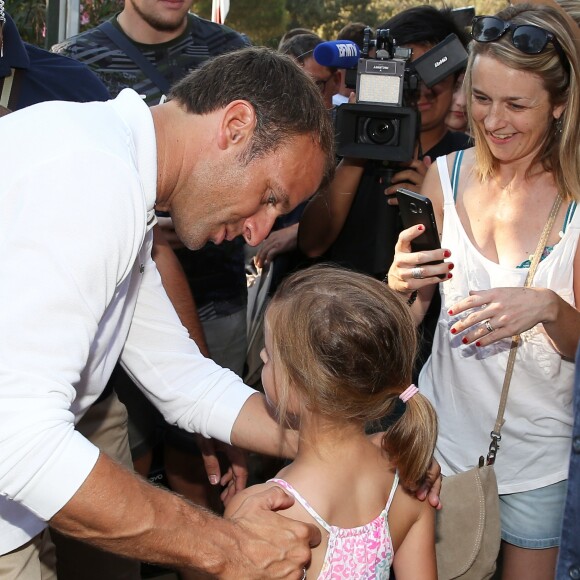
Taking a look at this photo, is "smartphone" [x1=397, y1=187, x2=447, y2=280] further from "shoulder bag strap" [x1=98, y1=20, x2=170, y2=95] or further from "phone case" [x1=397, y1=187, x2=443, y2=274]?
"shoulder bag strap" [x1=98, y1=20, x2=170, y2=95]

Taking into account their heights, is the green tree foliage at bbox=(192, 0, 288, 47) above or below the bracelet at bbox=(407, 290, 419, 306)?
below

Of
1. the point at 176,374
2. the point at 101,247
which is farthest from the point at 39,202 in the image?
the point at 176,374

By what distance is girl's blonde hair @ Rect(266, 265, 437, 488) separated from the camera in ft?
6.79

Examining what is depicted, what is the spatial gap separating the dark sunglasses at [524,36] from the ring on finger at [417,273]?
75cm

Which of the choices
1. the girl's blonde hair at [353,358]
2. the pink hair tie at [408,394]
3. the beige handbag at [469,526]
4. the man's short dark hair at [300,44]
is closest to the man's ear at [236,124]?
the girl's blonde hair at [353,358]

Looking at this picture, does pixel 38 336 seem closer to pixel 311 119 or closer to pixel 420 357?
pixel 311 119

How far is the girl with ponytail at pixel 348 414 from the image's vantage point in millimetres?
2064

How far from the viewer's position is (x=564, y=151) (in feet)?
9.09

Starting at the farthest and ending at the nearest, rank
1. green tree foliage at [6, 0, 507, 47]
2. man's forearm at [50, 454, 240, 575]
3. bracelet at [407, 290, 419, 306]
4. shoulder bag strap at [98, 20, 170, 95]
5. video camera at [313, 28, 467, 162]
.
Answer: green tree foliage at [6, 0, 507, 47], shoulder bag strap at [98, 20, 170, 95], video camera at [313, 28, 467, 162], bracelet at [407, 290, 419, 306], man's forearm at [50, 454, 240, 575]

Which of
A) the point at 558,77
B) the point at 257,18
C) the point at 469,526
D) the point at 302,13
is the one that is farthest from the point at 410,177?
the point at 302,13

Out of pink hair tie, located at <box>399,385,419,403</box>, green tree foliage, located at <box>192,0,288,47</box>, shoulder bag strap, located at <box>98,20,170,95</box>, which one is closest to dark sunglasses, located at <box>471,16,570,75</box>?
pink hair tie, located at <box>399,385,419,403</box>

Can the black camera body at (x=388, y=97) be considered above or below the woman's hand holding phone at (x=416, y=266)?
above

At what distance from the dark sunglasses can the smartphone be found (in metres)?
0.56

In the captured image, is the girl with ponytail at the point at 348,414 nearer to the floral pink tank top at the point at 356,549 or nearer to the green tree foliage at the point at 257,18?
the floral pink tank top at the point at 356,549
